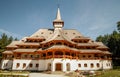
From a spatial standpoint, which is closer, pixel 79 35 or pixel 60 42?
pixel 60 42

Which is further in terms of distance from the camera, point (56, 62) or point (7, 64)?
point (7, 64)

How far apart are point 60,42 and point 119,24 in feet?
74.4

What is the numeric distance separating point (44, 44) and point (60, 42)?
207 inches

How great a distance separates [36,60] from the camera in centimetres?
4138

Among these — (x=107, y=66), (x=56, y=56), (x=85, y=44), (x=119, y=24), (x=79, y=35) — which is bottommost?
(x=107, y=66)

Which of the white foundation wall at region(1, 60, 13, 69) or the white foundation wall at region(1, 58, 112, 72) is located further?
the white foundation wall at region(1, 60, 13, 69)

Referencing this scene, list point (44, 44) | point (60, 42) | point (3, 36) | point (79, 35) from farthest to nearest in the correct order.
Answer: point (3, 36), point (79, 35), point (44, 44), point (60, 42)

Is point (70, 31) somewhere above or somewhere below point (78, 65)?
above

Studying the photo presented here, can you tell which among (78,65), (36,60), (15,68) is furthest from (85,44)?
(15,68)

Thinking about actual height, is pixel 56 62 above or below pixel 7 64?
above

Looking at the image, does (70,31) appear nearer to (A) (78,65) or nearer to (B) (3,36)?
(A) (78,65)

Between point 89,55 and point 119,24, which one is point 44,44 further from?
point 119,24

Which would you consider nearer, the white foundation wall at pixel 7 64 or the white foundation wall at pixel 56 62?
the white foundation wall at pixel 56 62

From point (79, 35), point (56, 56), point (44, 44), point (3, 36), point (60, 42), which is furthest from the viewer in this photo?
point (3, 36)
